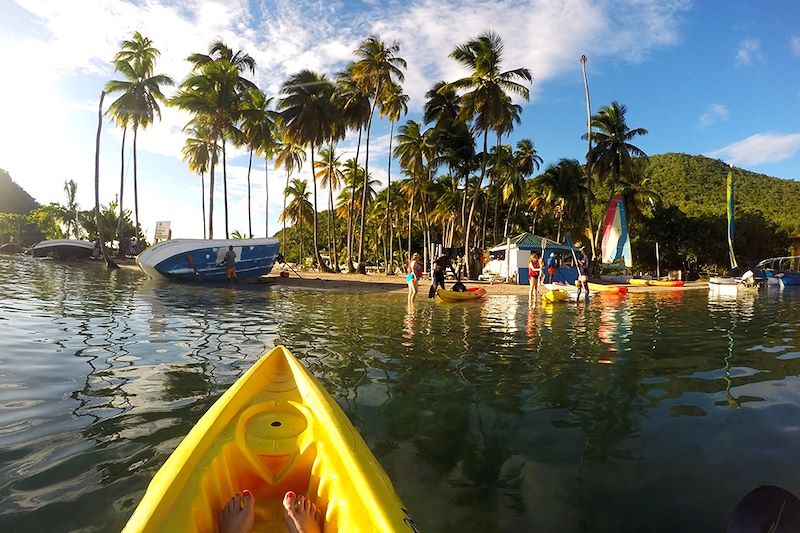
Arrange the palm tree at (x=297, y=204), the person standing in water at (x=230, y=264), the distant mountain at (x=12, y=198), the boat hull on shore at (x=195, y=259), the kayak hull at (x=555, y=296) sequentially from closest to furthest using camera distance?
the kayak hull at (x=555, y=296) → the boat hull on shore at (x=195, y=259) → the person standing in water at (x=230, y=264) → the palm tree at (x=297, y=204) → the distant mountain at (x=12, y=198)

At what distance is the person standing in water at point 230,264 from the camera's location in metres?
24.0

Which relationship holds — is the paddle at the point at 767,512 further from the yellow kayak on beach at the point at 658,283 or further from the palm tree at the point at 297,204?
the palm tree at the point at 297,204

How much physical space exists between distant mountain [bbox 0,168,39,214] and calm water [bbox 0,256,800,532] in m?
119

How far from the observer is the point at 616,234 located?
77.6ft

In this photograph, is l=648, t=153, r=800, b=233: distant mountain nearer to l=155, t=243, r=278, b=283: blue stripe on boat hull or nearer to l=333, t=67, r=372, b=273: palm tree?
l=333, t=67, r=372, b=273: palm tree

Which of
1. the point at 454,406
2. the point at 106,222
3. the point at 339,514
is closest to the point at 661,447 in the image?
the point at 454,406

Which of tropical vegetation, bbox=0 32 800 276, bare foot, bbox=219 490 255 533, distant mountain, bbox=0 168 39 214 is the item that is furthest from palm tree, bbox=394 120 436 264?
distant mountain, bbox=0 168 39 214

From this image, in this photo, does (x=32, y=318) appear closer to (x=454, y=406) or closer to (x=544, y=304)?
(x=454, y=406)

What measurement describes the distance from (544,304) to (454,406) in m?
13.4

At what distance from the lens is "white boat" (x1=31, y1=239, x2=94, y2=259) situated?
44031mm

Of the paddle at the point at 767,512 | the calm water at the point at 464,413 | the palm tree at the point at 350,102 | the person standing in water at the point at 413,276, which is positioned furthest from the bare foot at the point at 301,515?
the palm tree at the point at 350,102

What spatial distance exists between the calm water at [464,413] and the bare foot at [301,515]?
72cm

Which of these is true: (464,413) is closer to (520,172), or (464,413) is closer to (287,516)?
(287,516)

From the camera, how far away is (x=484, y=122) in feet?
109
